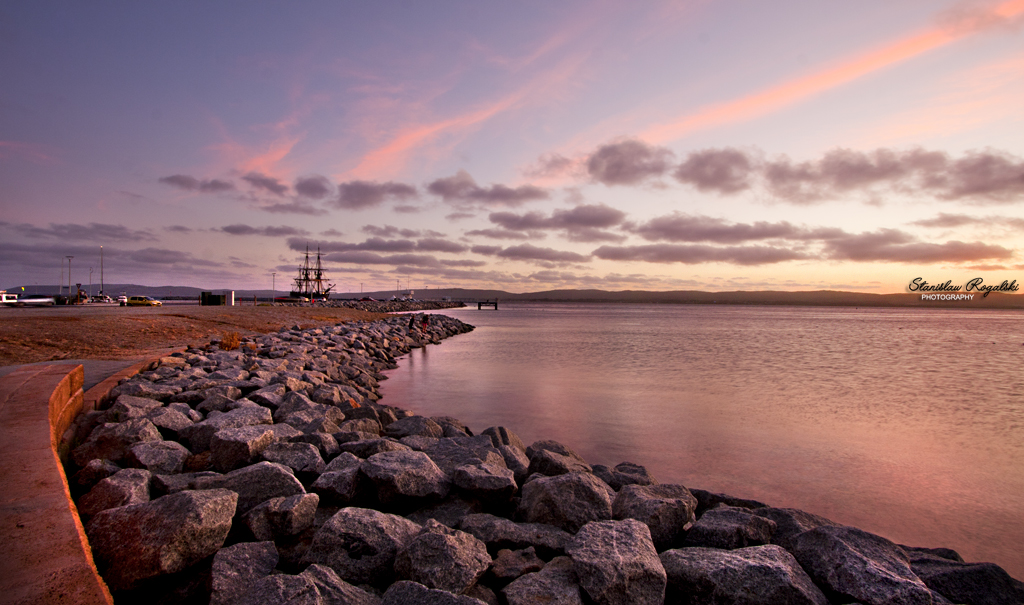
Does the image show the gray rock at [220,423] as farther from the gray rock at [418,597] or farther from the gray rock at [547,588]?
the gray rock at [547,588]

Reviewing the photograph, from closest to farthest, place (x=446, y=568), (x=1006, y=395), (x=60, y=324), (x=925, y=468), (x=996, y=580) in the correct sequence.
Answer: (x=446, y=568) → (x=996, y=580) → (x=925, y=468) → (x=1006, y=395) → (x=60, y=324)

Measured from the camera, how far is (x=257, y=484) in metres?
3.28

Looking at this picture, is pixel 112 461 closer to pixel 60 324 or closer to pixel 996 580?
pixel 996 580

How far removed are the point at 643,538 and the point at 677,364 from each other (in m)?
14.3

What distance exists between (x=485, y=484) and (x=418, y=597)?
4.51 feet

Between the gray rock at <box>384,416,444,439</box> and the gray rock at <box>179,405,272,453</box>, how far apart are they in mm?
1335

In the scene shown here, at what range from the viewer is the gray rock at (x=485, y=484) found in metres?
3.52

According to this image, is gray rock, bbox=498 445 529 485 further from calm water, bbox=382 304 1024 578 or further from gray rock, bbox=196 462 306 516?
gray rock, bbox=196 462 306 516

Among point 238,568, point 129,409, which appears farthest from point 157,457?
point 238,568

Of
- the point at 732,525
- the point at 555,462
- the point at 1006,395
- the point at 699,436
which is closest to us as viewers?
the point at 732,525

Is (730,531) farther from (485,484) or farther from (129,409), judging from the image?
(129,409)

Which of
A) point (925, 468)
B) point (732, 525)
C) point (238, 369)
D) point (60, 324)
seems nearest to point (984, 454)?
point (925, 468)

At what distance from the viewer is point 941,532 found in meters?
4.43

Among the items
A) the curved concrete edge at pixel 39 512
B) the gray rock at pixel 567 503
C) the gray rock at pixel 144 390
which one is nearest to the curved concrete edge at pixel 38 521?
the curved concrete edge at pixel 39 512
